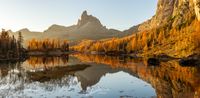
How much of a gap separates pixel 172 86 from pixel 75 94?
20.6 meters

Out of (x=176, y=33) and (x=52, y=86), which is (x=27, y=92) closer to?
(x=52, y=86)

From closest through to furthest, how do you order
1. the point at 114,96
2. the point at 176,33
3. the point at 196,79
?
1. the point at 114,96
2. the point at 196,79
3. the point at 176,33

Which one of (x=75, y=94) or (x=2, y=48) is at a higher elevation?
(x=2, y=48)

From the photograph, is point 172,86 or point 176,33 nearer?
point 172,86

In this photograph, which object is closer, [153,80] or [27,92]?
[27,92]

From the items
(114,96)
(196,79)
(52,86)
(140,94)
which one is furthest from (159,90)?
(52,86)

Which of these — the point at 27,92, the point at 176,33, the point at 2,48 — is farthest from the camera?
the point at 176,33

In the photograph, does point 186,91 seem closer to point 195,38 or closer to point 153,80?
point 153,80

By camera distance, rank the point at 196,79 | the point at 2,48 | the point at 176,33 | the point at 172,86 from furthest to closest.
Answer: the point at 176,33 < the point at 2,48 < the point at 196,79 < the point at 172,86

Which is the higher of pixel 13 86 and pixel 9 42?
pixel 9 42

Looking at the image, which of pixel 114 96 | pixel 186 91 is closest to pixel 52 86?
pixel 114 96

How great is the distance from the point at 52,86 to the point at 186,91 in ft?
89.9

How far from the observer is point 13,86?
58.4m

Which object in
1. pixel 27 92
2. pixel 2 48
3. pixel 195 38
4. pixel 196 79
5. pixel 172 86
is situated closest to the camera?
pixel 27 92
